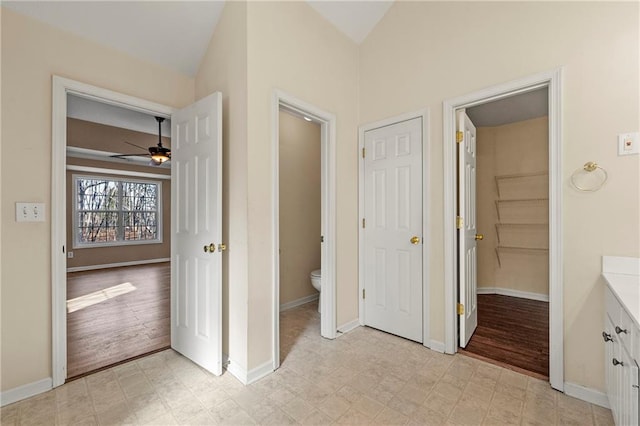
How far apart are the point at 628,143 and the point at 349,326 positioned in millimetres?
2502

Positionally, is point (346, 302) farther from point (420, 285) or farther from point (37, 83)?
point (37, 83)

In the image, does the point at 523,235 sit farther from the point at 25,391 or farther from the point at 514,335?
the point at 25,391

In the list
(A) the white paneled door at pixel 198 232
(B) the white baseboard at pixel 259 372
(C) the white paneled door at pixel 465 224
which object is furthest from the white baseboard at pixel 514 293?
(A) the white paneled door at pixel 198 232

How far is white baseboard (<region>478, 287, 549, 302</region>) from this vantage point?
3918 mm

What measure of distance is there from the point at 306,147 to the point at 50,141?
8.52 feet

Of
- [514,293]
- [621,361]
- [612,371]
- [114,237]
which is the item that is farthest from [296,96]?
[114,237]

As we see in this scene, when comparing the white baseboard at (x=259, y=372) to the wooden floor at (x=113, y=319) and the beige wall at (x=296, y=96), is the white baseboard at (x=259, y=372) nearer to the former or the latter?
the beige wall at (x=296, y=96)

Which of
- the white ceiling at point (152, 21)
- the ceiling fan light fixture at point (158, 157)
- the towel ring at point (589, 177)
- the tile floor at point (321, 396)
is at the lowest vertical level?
the tile floor at point (321, 396)

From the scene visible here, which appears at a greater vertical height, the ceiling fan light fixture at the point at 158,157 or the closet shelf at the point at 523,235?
the ceiling fan light fixture at the point at 158,157

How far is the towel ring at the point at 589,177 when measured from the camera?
1776mm

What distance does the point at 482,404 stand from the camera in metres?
1.77

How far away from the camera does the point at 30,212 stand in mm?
1893

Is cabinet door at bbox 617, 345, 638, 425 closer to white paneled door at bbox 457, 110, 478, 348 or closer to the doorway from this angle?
white paneled door at bbox 457, 110, 478, 348

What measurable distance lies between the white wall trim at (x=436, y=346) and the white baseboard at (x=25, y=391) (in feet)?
9.33
